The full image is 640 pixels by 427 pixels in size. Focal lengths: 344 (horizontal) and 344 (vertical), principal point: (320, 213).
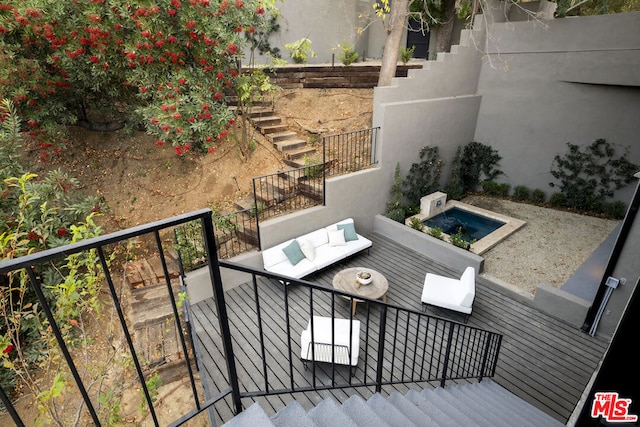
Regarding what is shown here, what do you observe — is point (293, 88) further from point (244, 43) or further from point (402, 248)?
point (402, 248)

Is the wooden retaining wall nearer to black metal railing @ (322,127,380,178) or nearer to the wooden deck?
black metal railing @ (322,127,380,178)

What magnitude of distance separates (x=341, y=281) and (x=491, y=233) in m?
4.39

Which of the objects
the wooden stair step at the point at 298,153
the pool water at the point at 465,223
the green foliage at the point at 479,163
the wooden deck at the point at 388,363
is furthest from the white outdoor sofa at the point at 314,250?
the green foliage at the point at 479,163

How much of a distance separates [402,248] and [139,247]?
5.51 m

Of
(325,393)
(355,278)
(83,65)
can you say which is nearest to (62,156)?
(83,65)

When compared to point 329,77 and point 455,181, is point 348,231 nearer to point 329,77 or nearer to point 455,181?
point 455,181

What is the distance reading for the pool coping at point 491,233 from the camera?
7592 mm

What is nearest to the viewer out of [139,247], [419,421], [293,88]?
[419,421]

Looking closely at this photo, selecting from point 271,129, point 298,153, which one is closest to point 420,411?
point 298,153

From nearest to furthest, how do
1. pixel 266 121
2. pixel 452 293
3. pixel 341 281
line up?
pixel 452 293
pixel 341 281
pixel 266 121

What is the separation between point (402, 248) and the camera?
25.1ft

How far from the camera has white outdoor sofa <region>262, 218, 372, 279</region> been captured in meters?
6.32

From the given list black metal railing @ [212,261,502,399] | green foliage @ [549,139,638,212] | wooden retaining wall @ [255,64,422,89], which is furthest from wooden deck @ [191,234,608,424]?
wooden retaining wall @ [255,64,422,89]

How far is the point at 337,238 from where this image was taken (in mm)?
7039
